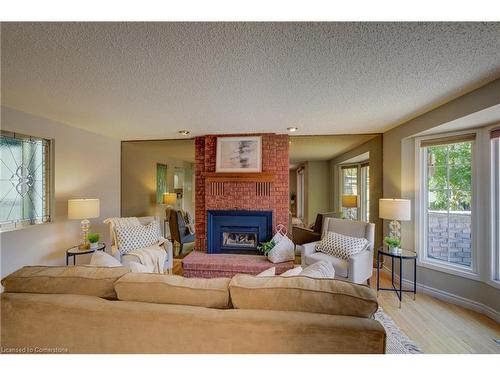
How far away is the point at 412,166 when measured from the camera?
10.1 feet

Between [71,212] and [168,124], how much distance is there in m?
1.74

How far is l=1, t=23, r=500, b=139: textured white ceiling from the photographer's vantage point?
1.27 m

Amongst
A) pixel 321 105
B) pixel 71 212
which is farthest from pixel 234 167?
pixel 71 212

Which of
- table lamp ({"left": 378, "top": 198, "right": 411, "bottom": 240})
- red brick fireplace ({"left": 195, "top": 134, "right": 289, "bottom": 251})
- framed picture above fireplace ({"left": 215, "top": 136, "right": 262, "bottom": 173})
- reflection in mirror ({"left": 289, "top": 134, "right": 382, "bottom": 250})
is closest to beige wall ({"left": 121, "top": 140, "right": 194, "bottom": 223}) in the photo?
framed picture above fireplace ({"left": 215, "top": 136, "right": 262, "bottom": 173})

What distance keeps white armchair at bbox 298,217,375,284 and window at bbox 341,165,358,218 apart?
2617 mm

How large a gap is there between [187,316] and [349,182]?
19.5ft

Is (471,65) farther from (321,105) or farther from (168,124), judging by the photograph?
(168,124)

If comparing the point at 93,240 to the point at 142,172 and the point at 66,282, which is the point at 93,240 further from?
the point at 142,172

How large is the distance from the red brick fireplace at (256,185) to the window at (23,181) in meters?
2.24

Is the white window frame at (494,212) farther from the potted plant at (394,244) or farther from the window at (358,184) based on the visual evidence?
the window at (358,184)

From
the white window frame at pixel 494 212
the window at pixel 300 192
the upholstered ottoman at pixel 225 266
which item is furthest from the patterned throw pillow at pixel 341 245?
the window at pixel 300 192

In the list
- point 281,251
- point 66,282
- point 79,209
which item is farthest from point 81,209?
point 281,251

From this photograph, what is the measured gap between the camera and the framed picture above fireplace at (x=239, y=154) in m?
3.79

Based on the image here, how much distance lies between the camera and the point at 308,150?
546 centimetres
